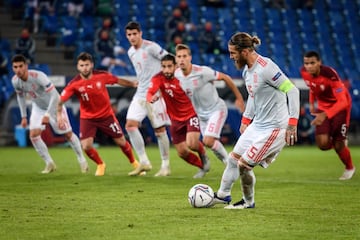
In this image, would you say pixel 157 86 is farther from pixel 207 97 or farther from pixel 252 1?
pixel 252 1

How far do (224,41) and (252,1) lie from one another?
10.4ft

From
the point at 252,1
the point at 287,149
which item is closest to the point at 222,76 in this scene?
the point at 287,149

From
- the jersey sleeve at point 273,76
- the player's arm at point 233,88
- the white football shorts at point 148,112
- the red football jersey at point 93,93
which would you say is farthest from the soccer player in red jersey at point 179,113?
the jersey sleeve at point 273,76

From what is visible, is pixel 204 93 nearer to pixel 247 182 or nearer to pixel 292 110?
pixel 247 182

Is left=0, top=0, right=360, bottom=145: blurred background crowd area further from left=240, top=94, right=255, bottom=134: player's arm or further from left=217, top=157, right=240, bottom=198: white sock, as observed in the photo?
left=217, top=157, right=240, bottom=198: white sock

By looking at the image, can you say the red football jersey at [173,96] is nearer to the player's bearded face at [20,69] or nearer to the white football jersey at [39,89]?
the white football jersey at [39,89]

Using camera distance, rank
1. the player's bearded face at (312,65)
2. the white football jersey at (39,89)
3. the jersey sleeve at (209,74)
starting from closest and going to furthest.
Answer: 1. the player's bearded face at (312,65)
2. the jersey sleeve at (209,74)
3. the white football jersey at (39,89)

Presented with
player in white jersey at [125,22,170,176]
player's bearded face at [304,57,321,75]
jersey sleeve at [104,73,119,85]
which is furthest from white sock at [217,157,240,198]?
jersey sleeve at [104,73,119,85]

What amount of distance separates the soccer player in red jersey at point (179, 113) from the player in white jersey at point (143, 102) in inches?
26.9

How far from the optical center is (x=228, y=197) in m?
9.79

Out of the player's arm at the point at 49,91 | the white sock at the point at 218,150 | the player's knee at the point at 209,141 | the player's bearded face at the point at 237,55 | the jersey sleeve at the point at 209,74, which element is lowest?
the white sock at the point at 218,150

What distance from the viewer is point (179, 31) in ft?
91.9

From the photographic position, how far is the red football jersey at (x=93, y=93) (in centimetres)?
1454

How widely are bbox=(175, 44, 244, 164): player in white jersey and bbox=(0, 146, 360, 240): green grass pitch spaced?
0.75 m
